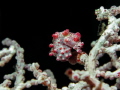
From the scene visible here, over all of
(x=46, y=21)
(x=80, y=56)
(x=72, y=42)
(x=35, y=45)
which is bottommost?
(x=80, y=56)

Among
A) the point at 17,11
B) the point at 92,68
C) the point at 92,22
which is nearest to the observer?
the point at 92,68

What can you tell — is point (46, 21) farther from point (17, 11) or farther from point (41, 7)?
point (17, 11)

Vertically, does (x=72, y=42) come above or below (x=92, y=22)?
below

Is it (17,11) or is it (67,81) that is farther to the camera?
(67,81)

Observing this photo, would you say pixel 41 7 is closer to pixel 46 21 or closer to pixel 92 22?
pixel 46 21

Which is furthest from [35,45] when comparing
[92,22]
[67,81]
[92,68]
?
[92,68]

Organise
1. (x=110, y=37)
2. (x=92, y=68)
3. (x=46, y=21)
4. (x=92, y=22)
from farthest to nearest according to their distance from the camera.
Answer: (x=92, y=22) → (x=46, y=21) → (x=110, y=37) → (x=92, y=68)

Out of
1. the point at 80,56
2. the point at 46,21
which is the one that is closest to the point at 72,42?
the point at 80,56
